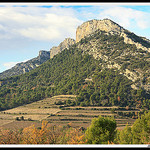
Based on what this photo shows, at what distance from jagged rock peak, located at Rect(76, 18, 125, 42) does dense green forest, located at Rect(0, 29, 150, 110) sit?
9.48 metres

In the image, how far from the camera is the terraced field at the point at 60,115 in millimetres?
57784

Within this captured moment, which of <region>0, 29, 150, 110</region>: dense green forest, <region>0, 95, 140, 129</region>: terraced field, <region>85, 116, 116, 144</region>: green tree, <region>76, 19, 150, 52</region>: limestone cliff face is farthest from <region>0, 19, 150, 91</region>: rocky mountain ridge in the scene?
<region>85, 116, 116, 144</region>: green tree

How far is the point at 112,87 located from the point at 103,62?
20.5m

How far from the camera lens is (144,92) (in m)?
71.1

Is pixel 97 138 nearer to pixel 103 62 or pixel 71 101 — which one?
pixel 71 101

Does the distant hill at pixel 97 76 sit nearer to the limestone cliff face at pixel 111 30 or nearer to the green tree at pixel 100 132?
the limestone cliff face at pixel 111 30

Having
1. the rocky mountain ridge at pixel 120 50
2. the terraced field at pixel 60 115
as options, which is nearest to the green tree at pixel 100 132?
the terraced field at pixel 60 115

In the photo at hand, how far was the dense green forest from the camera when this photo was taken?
73.4 meters

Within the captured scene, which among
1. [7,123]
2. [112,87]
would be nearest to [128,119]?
[112,87]

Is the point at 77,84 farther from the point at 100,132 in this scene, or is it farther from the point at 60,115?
the point at 100,132

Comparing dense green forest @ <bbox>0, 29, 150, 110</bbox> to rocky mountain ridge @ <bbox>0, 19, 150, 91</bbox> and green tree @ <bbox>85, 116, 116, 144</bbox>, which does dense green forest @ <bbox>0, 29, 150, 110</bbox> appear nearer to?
rocky mountain ridge @ <bbox>0, 19, 150, 91</bbox>

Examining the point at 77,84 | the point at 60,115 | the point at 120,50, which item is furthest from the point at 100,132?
the point at 120,50

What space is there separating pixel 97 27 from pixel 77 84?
203ft

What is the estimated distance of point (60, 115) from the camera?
64438mm
